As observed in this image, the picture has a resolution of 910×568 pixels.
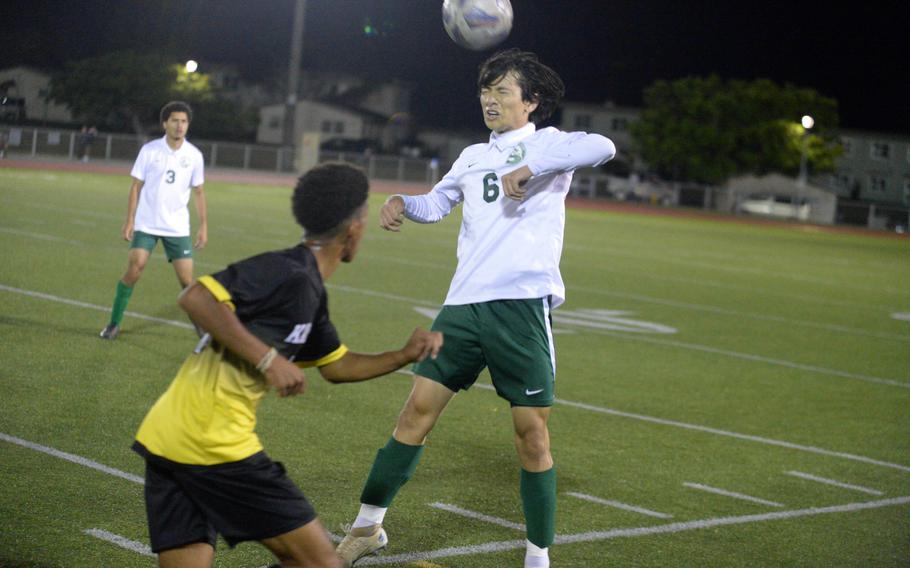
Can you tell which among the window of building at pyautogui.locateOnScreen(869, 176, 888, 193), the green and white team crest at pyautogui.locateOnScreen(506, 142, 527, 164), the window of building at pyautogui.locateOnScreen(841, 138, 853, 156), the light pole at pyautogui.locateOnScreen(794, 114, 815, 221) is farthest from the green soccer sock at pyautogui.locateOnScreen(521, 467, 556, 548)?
the window of building at pyautogui.locateOnScreen(869, 176, 888, 193)

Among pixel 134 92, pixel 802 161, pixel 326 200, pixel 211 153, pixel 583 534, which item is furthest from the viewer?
pixel 802 161

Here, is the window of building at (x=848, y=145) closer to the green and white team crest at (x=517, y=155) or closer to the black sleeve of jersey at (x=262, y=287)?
the green and white team crest at (x=517, y=155)

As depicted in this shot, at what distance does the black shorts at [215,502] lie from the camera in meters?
3.73

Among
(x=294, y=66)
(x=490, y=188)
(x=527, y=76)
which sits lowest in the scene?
(x=490, y=188)

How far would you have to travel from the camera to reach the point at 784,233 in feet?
148

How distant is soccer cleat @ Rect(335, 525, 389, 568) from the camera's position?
516 cm

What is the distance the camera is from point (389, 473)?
17.2ft

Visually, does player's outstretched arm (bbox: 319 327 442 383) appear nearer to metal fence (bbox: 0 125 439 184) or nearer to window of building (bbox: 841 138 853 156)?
metal fence (bbox: 0 125 439 184)

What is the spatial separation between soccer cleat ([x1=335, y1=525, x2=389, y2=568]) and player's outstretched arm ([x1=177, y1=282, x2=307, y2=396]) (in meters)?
1.69

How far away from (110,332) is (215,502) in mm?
6885

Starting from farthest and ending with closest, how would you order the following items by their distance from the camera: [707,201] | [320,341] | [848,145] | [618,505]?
[848,145], [707,201], [618,505], [320,341]

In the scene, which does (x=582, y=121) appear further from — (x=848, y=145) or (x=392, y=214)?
(x=392, y=214)

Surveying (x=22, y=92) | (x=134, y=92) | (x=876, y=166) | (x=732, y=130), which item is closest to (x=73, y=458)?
(x=22, y=92)

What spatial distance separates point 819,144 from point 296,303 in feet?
248
